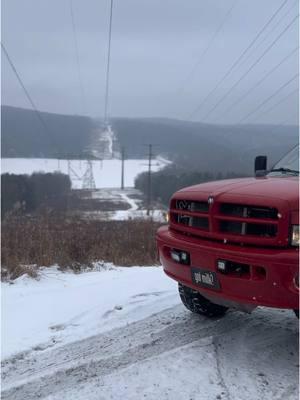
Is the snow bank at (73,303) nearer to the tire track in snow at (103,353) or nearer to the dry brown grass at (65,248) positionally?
the tire track in snow at (103,353)

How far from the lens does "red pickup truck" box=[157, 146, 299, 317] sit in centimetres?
296

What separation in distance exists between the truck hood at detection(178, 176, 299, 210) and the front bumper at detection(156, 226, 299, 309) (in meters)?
0.35

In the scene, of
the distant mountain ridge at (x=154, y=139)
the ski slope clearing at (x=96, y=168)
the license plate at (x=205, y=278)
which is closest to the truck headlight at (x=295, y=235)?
the license plate at (x=205, y=278)

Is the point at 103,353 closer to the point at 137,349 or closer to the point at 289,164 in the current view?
the point at 137,349

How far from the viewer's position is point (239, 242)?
Result: 3189mm

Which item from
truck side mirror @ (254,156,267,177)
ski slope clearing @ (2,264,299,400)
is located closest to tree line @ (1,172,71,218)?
ski slope clearing @ (2,264,299,400)

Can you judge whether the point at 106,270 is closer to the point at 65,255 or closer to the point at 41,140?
the point at 65,255

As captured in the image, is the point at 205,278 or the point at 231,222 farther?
the point at 205,278

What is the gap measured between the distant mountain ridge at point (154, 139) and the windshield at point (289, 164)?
62232mm

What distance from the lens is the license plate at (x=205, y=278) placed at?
3.31 meters

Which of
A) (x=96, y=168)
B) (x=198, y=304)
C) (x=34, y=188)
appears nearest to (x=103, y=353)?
(x=198, y=304)

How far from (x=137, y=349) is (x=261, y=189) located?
5.26ft

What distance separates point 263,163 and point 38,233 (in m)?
4.71

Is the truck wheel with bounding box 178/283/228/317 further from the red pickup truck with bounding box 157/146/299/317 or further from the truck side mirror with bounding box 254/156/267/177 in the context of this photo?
the truck side mirror with bounding box 254/156/267/177
